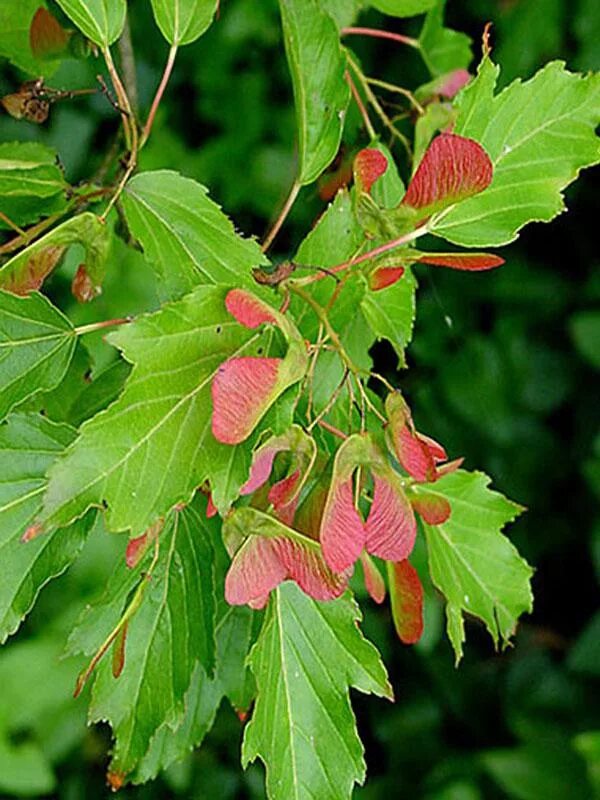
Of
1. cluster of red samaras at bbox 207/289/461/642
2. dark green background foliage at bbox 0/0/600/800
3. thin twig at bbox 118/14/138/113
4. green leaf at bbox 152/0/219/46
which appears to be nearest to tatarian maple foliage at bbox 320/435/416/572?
cluster of red samaras at bbox 207/289/461/642

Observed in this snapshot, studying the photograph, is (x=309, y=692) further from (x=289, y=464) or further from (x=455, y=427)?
(x=455, y=427)

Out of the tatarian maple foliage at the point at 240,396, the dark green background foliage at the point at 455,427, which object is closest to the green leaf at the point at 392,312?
the tatarian maple foliage at the point at 240,396

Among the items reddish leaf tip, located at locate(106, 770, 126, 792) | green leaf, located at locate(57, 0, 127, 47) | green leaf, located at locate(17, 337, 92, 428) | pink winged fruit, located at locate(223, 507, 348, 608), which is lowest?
reddish leaf tip, located at locate(106, 770, 126, 792)

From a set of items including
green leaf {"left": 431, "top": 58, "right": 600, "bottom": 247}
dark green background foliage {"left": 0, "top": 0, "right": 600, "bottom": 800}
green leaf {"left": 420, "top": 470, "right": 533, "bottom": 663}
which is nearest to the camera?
green leaf {"left": 431, "top": 58, "right": 600, "bottom": 247}

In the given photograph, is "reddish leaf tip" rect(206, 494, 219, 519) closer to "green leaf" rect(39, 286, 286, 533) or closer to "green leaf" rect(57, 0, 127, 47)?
"green leaf" rect(39, 286, 286, 533)

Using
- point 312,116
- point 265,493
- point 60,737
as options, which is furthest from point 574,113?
point 60,737

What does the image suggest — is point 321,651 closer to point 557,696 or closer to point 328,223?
point 328,223
